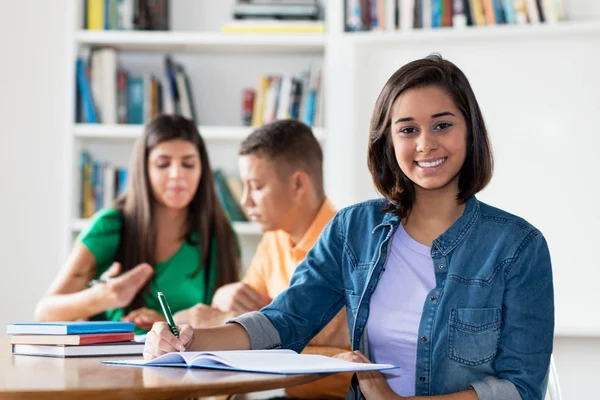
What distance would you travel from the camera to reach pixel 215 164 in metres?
3.79

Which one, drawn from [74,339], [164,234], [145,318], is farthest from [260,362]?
[164,234]

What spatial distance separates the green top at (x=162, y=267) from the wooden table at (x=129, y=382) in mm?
1463

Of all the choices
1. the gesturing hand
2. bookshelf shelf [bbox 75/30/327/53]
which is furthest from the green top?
bookshelf shelf [bbox 75/30/327/53]

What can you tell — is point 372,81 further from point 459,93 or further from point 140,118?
point 459,93

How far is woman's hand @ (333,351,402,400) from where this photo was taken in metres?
1.37

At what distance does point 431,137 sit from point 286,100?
6.84ft

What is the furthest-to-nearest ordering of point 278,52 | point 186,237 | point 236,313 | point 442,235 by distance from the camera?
point 278,52, point 186,237, point 236,313, point 442,235

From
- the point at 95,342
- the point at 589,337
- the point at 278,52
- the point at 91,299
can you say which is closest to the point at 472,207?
the point at 95,342

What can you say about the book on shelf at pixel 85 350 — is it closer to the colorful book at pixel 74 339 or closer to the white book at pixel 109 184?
the colorful book at pixel 74 339

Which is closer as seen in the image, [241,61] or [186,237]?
[186,237]

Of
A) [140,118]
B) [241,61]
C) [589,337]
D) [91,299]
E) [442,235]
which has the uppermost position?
[241,61]

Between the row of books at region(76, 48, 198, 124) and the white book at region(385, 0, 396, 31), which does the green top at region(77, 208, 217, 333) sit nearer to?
the row of books at region(76, 48, 198, 124)

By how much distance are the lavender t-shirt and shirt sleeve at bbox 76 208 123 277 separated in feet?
4.66

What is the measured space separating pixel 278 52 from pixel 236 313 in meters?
1.82
